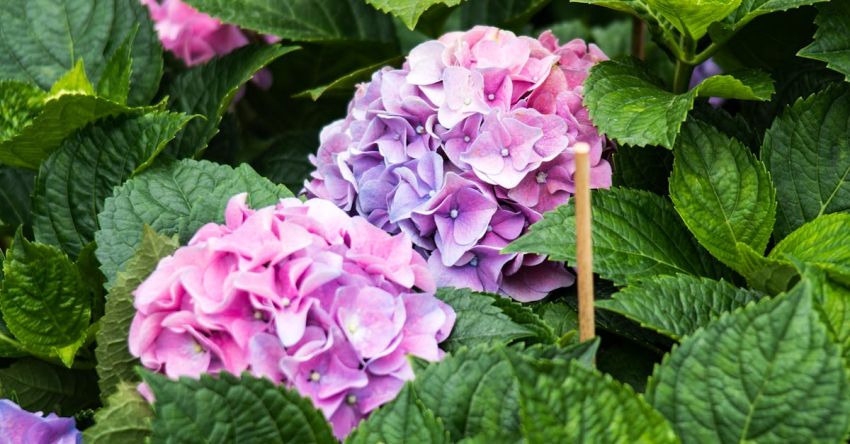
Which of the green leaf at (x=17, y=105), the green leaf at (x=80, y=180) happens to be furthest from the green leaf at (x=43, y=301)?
the green leaf at (x=17, y=105)

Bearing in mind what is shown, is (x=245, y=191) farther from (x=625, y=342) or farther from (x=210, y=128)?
(x=625, y=342)

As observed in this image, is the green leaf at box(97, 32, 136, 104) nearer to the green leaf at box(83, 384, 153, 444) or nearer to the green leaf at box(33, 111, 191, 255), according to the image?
the green leaf at box(33, 111, 191, 255)

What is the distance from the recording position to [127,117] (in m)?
1.07

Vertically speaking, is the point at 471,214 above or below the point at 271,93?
above

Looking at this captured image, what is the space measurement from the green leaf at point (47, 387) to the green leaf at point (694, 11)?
69 cm

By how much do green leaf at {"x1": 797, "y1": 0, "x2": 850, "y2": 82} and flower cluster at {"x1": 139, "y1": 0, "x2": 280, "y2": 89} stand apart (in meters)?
0.77

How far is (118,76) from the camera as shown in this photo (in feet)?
3.73

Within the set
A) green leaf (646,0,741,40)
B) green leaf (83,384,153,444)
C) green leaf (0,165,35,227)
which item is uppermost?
green leaf (646,0,741,40)

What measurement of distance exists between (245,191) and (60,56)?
0.43 meters

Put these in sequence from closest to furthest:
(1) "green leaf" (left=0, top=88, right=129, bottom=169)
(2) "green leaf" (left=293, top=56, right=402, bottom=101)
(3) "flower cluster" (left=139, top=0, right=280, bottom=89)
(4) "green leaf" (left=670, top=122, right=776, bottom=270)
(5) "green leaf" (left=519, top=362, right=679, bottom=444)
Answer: (5) "green leaf" (left=519, top=362, right=679, bottom=444)
(4) "green leaf" (left=670, top=122, right=776, bottom=270)
(1) "green leaf" (left=0, top=88, right=129, bottom=169)
(2) "green leaf" (left=293, top=56, right=402, bottom=101)
(3) "flower cluster" (left=139, top=0, right=280, bottom=89)

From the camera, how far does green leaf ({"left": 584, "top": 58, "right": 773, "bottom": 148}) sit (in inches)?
36.4

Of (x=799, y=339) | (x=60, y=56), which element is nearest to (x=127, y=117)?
(x=60, y=56)

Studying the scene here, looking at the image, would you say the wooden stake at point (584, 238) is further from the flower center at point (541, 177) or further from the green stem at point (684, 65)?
the green stem at point (684, 65)

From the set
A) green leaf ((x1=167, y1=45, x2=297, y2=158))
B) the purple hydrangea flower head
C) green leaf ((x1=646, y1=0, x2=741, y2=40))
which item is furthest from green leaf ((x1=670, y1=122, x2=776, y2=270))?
the purple hydrangea flower head
